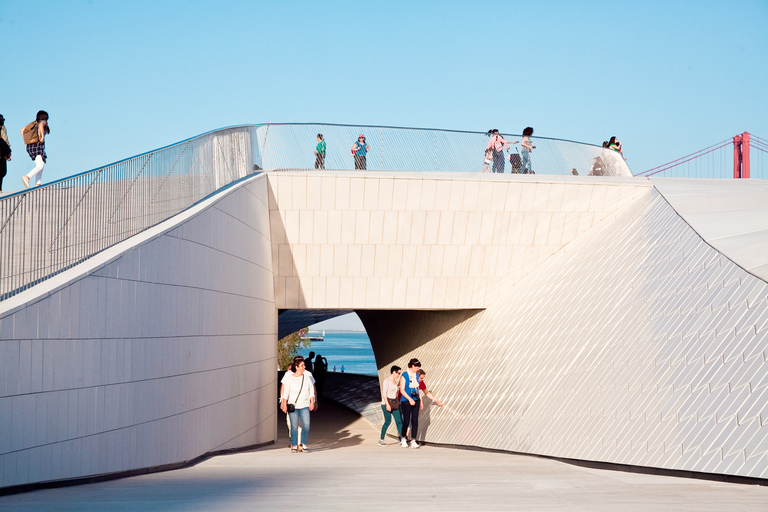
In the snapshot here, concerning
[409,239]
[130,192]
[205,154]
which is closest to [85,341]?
[130,192]

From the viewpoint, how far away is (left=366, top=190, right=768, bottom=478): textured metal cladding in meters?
8.75

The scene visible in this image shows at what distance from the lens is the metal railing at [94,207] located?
727cm

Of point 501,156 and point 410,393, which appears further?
point 501,156

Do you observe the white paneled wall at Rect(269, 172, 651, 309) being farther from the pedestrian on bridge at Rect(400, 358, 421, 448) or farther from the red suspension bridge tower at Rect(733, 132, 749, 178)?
the red suspension bridge tower at Rect(733, 132, 749, 178)

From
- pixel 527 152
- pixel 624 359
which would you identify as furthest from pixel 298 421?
pixel 527 152

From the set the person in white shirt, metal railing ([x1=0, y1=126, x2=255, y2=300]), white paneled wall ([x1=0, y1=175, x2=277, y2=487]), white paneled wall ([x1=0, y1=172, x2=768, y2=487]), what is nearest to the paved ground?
white paneled wall ([x1=0, y1=175, x2=277, y2=487])

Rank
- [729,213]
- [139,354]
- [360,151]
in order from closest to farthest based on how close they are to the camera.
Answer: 1. [139,354]
2. [729,213]
3. [360,151]

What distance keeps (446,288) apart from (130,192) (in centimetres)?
967

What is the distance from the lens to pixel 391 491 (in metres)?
6.64

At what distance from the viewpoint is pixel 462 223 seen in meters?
17.3

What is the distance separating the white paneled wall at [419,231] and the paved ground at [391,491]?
8142 mm

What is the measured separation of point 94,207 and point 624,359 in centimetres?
787

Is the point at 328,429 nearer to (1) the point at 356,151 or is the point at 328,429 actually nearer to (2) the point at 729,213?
(1) the point at 356,151

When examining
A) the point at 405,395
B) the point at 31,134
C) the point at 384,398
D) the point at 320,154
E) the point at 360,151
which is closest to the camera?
the point at 31,134
